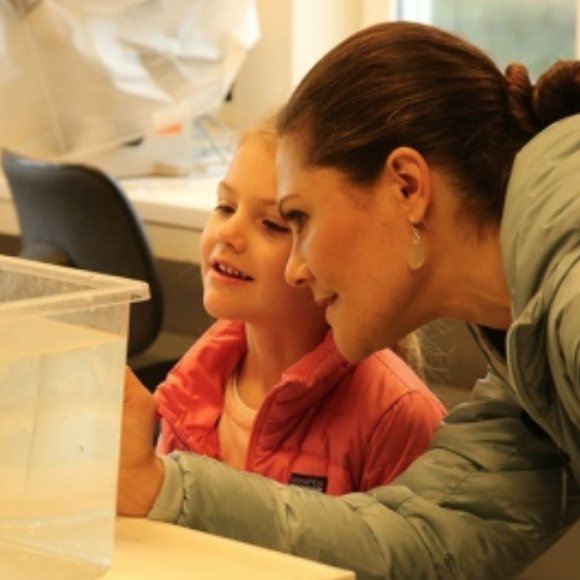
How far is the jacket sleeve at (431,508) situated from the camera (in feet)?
3.94

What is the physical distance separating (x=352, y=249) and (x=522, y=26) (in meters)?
1.66

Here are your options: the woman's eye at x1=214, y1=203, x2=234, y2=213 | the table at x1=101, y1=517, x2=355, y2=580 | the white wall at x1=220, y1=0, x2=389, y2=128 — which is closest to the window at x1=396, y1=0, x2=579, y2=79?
the white wall at x1=220, y1=0, x2=389, y2=128

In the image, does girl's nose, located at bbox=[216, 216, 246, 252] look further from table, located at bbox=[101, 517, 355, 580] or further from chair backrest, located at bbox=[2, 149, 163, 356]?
chair backrest, located at bbox=[2, 149, 163, 356]

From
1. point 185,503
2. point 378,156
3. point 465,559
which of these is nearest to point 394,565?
point 465,559

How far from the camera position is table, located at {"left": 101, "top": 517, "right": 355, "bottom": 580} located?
A: 0.97m

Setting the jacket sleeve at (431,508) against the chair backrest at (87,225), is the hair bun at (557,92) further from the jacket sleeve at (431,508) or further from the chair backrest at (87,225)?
the chair backrest at (87,225)

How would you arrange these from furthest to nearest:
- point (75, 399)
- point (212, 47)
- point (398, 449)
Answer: point (212, 47)
point (398, 449)
point (75, 399)

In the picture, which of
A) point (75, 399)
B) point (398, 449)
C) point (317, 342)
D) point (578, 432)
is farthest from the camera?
point (317, 342)

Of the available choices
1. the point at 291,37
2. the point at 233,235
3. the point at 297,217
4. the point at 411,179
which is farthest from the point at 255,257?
the point at 291,37

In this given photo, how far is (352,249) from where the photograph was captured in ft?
4.02

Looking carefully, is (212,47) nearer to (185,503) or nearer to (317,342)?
(317,342)

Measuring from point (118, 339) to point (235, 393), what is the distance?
1.91ft

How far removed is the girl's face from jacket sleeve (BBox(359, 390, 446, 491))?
16 cm

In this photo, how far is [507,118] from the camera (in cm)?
122
